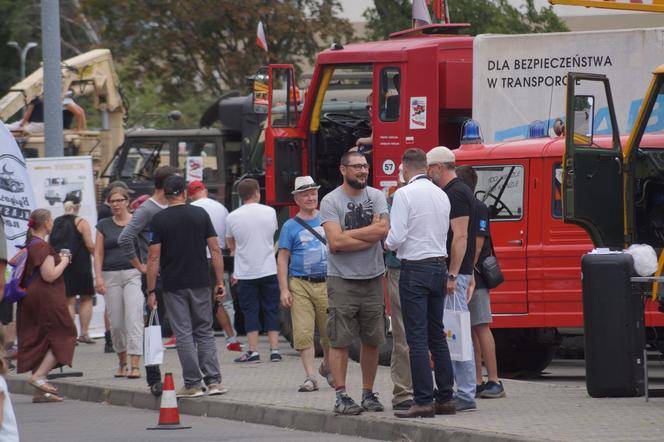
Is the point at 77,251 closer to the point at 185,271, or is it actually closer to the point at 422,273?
the point at 185,271

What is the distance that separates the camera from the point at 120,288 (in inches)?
591

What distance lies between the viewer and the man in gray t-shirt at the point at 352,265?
435 inches

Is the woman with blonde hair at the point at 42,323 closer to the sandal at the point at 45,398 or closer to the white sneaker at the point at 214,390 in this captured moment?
the sandal at the point at 45,398

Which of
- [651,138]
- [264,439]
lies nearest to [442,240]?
[264,439]

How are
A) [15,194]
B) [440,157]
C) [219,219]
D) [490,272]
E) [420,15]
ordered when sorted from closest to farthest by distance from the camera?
[440,157] < [490,272] < [15,194] < [219,219] < [420,15]

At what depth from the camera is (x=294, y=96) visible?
55.6ft

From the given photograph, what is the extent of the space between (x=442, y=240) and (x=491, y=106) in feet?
18.0

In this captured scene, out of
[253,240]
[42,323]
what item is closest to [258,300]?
[253,240]

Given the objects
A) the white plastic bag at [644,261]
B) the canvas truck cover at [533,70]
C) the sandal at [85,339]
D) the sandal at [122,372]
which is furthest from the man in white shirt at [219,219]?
the white plastic bag at [644,261]

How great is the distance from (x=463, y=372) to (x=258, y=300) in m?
5.19

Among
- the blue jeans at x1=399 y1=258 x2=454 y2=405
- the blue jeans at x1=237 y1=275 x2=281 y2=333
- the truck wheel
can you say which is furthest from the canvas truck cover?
the blue jeans at x1=399 y1=258 x2=454 y2=405

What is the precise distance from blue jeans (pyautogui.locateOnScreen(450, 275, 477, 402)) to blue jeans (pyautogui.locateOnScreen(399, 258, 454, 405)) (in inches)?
18.3

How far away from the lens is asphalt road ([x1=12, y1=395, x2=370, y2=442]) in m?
11.1

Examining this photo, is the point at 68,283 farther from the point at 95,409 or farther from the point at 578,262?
the point at 578,262
